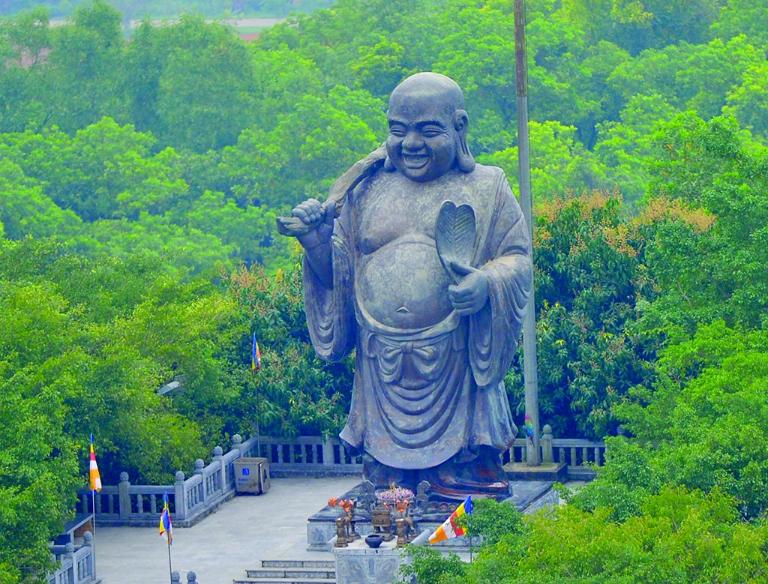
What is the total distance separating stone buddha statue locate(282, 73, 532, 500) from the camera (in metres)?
39.6

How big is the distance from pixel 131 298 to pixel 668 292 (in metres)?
9.46

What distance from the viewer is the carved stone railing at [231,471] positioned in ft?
144

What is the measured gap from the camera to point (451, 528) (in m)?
37.2

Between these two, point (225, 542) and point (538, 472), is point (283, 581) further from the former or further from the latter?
point (538, 472)

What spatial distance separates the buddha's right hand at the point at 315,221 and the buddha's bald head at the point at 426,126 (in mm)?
1190

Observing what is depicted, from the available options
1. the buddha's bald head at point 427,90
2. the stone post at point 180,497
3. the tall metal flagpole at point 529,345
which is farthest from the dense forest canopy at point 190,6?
the buddha's bald head at point 427,90

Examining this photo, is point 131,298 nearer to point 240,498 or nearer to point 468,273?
point 240,498

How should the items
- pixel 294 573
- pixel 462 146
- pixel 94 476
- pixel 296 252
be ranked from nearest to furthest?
pixel 294 573 → pixel 462 146 → pixel 94 476 → pixel 296 252

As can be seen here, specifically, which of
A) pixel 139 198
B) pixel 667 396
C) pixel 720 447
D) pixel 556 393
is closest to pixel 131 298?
pixel 556 393

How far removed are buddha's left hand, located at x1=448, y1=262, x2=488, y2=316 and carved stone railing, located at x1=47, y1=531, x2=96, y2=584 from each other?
6.11 metres

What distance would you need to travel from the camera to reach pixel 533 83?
292ft

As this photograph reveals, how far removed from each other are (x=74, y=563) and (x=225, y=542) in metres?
3.12

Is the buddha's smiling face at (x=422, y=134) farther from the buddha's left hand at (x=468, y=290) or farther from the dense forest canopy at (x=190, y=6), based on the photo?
the dense forest canopy at (x=190, y=6)

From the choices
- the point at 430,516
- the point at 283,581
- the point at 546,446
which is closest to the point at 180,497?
the point at 283,581
